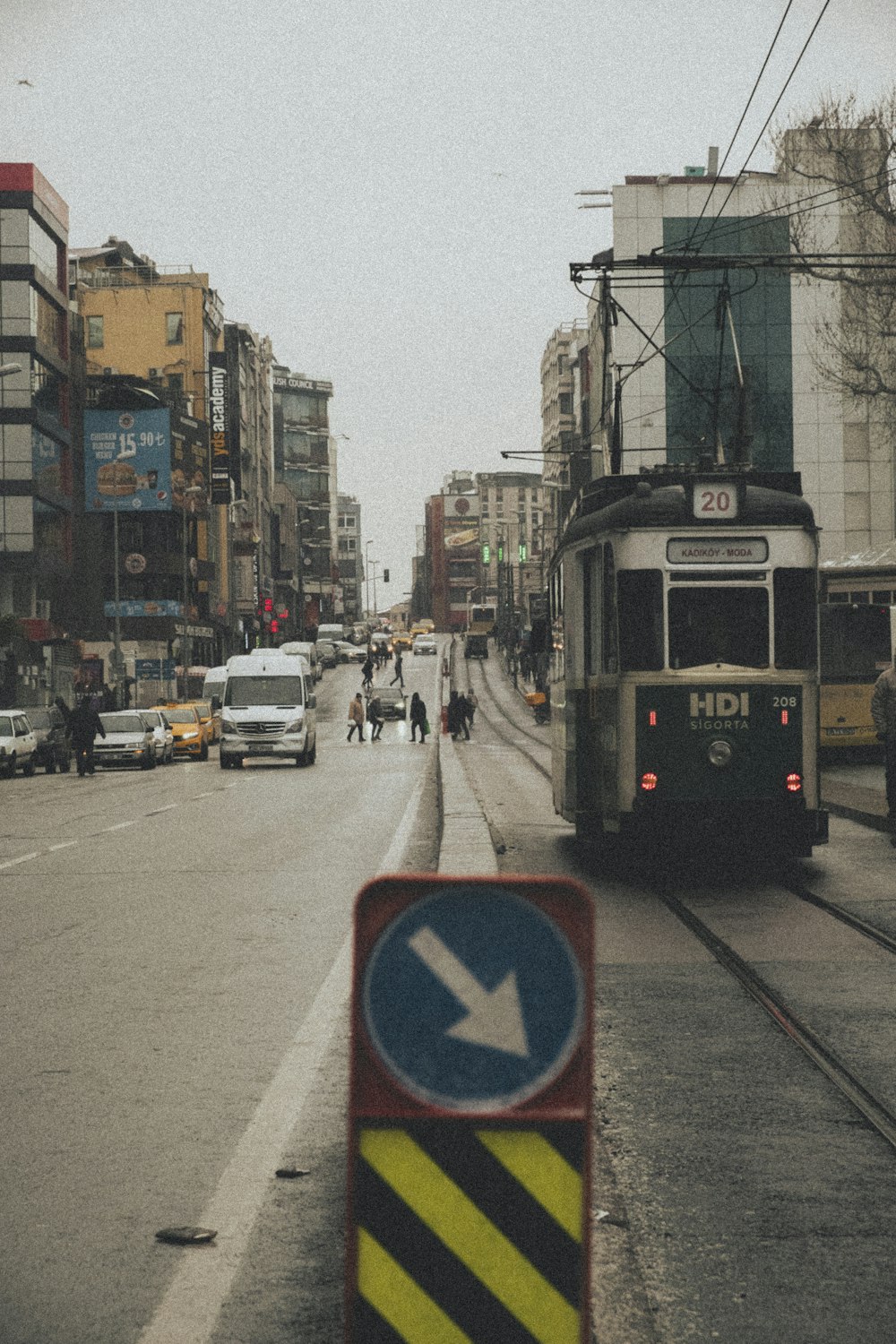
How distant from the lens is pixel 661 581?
13875 millimetres

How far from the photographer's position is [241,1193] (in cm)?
529

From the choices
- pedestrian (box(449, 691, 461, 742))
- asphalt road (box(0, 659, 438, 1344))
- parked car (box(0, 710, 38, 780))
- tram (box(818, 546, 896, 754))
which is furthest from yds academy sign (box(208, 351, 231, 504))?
asphalt road (box(0, 659, 438, 1344))

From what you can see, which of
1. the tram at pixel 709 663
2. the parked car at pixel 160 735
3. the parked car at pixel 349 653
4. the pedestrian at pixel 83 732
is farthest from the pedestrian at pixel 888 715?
the parked car at pixel 349 653

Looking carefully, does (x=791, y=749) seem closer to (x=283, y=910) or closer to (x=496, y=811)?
(x=283, y=910)

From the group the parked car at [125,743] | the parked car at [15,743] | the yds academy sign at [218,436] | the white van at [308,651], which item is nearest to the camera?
the parked car at [15,743]

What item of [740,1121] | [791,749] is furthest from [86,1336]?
[791,749]

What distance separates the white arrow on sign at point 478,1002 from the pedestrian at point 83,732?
118 feet

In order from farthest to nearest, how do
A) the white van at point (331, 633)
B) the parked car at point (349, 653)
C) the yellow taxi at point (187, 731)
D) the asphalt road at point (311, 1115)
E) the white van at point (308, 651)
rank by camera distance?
the white van at point (331, 633) < the parked car at point (349, 653) < the white van at point (308, 651) < the yellow taxi at point (187, 731) < the asphalt road at point (311, 1115)

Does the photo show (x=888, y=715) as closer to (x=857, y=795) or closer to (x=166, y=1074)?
(x=857, y=795)

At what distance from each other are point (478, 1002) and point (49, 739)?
133 feet

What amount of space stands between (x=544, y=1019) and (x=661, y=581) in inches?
436

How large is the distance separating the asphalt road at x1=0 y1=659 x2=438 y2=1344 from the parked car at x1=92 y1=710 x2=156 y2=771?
79.7 ft

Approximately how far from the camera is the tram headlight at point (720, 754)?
13.6m

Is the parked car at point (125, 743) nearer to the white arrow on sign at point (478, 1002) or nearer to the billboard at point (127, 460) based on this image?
the billboard at point (127, 460)
